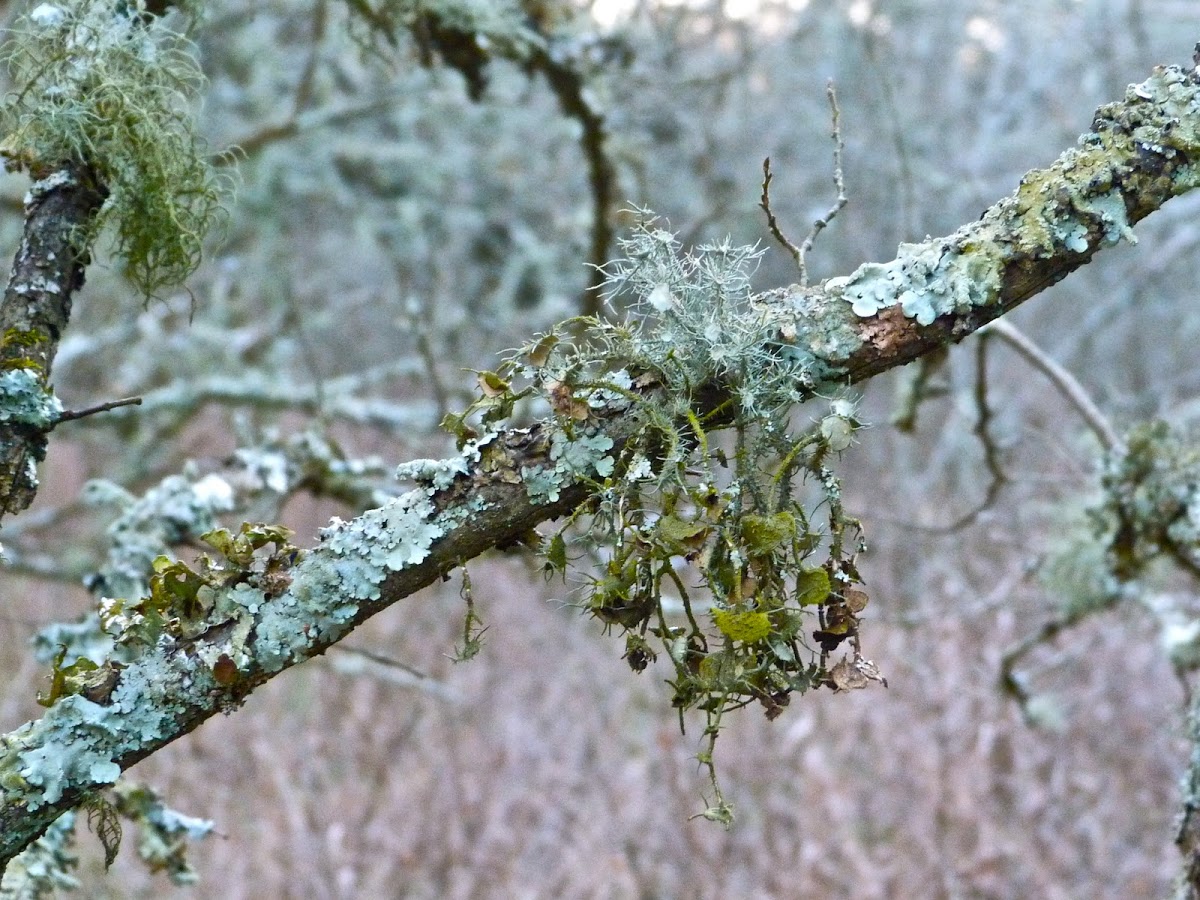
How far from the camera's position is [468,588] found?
32.8 inches

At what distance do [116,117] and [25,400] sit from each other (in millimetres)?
264

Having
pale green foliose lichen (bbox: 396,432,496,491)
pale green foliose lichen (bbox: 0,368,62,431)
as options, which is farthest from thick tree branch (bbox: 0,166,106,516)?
pale green foliose lichen (bbox: 396,432,496,491)

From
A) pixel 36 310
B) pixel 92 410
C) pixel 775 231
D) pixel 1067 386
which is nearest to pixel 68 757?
pixel 92 410

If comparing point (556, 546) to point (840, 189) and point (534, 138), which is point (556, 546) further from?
point (534, 138)

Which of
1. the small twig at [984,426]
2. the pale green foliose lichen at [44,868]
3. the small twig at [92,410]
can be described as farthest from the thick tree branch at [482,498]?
the small twig at [984,426]

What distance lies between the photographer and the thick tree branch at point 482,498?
834 mm

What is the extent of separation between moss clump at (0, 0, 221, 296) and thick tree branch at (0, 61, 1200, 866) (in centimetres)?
39

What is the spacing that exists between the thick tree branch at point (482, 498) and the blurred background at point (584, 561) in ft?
2.64

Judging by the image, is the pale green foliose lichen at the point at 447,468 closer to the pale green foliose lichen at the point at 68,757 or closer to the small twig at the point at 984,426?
the pale green foliose lichen at the point at 68,757

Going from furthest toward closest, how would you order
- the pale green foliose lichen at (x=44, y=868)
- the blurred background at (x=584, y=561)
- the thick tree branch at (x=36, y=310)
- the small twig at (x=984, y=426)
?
the blurred background at (x=584, y=561)
the small twig at (x=984, y=426)
the pale green foliose lichen at (x=44, y=868)
the thick tree branch at (x=36, y=310)

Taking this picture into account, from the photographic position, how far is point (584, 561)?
2320 mm

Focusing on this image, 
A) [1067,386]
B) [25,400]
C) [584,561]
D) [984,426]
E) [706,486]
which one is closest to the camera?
[706,486]

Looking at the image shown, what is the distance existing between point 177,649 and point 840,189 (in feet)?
2.16

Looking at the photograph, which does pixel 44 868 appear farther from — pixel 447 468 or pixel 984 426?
pixel 984 426
